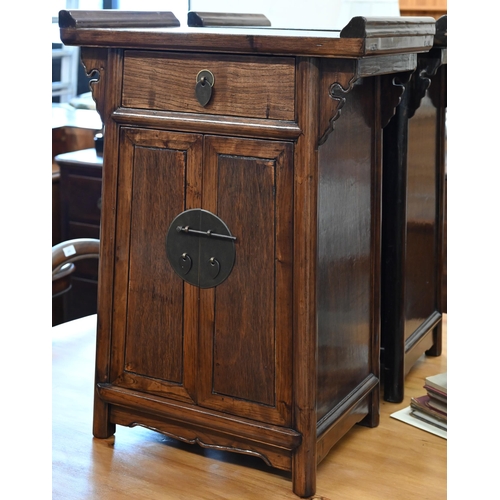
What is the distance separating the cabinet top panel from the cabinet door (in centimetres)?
16

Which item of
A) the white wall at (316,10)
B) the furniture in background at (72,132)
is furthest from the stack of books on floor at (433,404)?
the furniture in background at (72,132)

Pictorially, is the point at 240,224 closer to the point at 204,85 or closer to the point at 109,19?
the point at 204,85

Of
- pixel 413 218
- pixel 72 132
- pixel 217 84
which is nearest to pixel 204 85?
pixel 217 84

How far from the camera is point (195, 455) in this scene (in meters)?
1.41

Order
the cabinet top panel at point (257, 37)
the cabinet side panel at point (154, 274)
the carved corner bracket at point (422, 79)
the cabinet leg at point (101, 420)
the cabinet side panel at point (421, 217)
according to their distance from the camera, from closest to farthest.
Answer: the cabinet top panel at point (257, 37)
the cabinet side panel at point (154, 274)
the cabinet leg at point (101, 420)
the carved corner bracket at point (422, 79)
the cabinet side panel at point (421, 217)

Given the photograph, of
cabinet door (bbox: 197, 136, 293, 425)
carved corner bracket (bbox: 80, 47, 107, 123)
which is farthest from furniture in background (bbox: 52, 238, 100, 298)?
cabinet door (bbox: 197, 136, 293, 425)

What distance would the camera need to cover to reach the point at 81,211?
3312mm

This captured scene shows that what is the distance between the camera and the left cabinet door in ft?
4.34

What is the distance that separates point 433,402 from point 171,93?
824 millimetres

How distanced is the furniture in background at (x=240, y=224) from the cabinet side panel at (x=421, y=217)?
8.7 inches

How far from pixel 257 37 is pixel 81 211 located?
7.50 feet

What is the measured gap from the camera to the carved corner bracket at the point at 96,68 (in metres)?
1.37

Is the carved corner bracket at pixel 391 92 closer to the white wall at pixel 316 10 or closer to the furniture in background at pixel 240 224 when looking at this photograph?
the furniture in background at pixel 240 224
